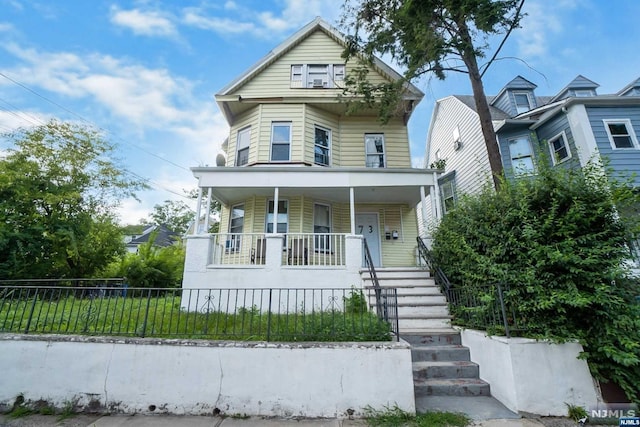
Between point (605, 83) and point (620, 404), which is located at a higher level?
point (605, 83)

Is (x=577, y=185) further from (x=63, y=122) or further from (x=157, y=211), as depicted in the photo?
(x=157, y=211)

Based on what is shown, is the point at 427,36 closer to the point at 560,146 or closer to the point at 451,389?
the point at 560,146

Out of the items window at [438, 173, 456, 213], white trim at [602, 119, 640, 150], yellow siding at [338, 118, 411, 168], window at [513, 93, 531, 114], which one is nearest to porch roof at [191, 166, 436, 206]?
yellow siding at [338, 118, 411, 168]

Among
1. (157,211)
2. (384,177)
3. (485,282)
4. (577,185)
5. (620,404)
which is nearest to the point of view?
(620,404)

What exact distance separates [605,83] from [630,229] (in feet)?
48.1

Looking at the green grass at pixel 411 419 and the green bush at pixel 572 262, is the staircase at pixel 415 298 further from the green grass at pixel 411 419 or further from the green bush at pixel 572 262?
the green grass at pixel 411 419

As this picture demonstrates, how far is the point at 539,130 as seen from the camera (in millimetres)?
11445

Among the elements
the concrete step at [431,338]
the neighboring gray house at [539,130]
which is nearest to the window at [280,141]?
the neighboring gray house at [539,130]

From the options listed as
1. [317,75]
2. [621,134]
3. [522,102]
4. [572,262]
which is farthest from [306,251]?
[522,102]

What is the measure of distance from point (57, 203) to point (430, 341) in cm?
1389

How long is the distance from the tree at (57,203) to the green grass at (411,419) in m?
12.0

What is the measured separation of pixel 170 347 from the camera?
3.91 metres

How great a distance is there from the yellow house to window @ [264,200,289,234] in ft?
0.12

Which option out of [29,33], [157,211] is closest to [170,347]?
[29,33]
